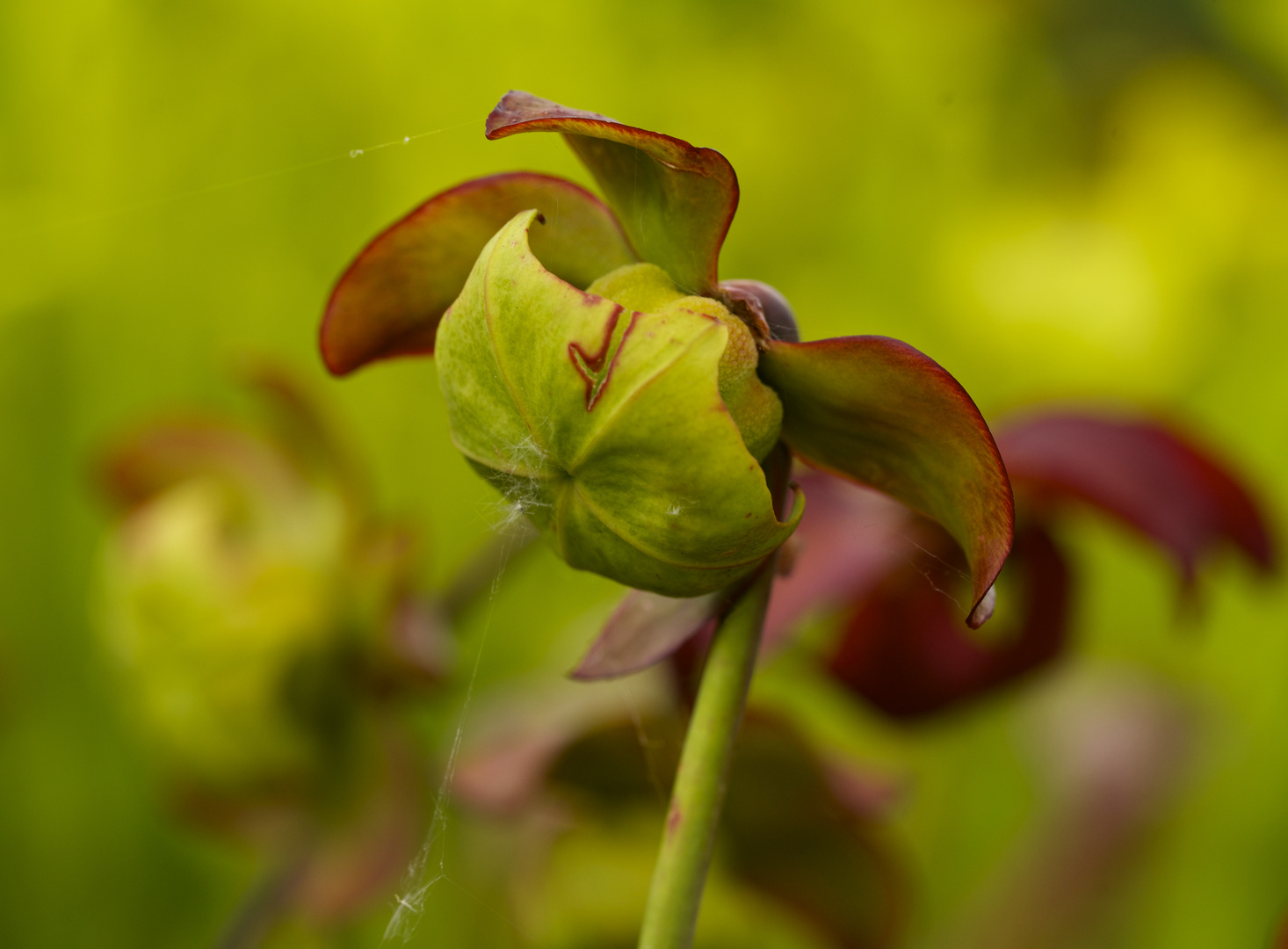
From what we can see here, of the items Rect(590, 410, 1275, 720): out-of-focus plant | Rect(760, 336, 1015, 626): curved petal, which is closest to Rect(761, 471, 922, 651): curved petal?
Rect(590, 410, 1275, 720): out-of-focus plant

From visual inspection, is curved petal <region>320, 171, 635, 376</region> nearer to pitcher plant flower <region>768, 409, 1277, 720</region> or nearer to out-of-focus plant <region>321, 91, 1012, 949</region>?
out-of-focus plant <region>321, 91, 1012, 949</region>

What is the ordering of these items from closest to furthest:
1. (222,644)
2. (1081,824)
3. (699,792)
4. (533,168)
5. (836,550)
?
(699,792)
(836,550)
(222,644)
(1081,824)
(533,168)

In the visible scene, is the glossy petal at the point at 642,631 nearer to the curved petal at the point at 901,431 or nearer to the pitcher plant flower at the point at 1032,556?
the curved petal at the point at 901,431

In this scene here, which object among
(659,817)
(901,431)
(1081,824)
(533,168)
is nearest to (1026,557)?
(659,817)

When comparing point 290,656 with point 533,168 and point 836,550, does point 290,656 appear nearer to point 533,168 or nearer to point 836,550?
point 836,550

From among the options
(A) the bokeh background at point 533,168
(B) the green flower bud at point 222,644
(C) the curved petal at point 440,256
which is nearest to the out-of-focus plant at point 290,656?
(B) the green flower bud at point 222,644

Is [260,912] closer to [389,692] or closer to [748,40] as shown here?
[389,692]
